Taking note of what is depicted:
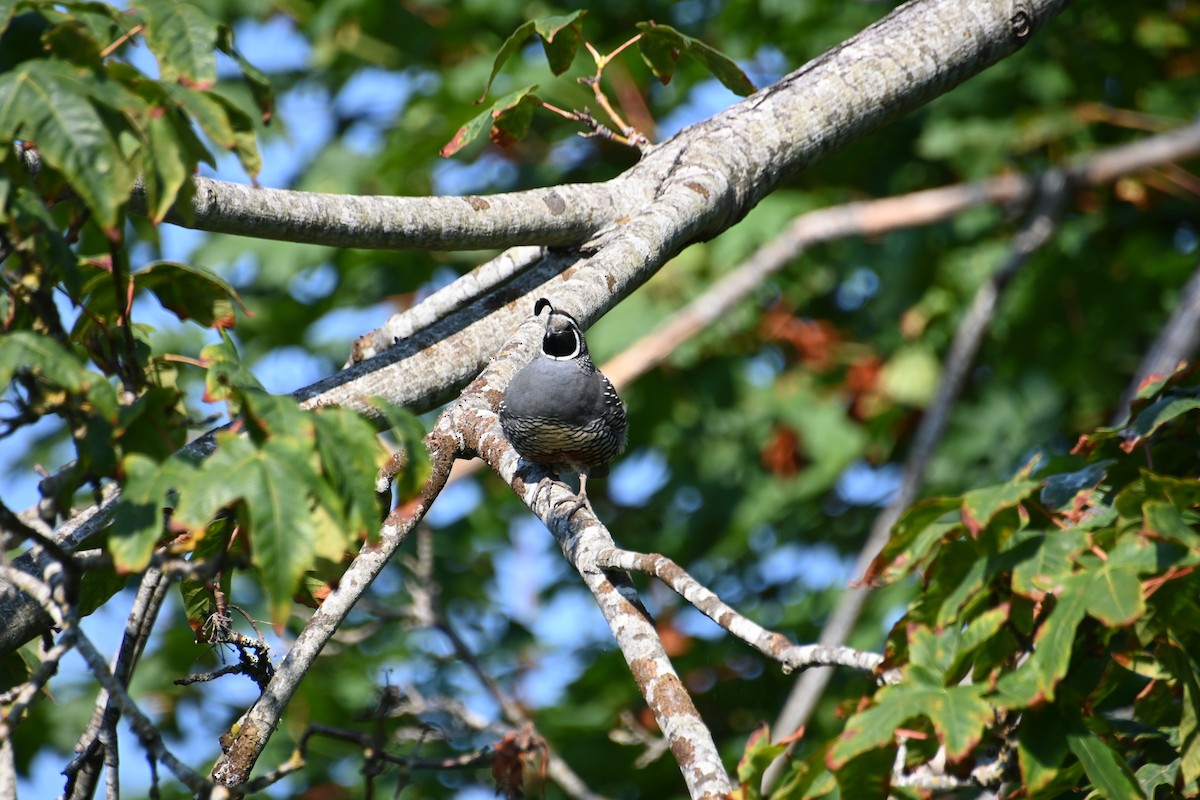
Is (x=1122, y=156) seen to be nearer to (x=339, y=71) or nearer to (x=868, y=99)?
(x=868, y=99)

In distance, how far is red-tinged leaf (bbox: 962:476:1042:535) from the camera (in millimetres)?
2396

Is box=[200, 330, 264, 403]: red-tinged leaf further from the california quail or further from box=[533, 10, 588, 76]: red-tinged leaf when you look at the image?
box=[533, 10, 588, 76]: red-tinged leaf

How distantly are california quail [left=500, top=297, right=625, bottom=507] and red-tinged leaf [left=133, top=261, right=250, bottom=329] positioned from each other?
82 cm

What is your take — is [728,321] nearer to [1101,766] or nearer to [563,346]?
[563,346]

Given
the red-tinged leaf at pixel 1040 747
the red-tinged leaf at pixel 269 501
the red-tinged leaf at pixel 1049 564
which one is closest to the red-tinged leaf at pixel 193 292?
the red-tinged leaf at pixel 269 501

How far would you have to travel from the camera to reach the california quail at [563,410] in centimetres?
354

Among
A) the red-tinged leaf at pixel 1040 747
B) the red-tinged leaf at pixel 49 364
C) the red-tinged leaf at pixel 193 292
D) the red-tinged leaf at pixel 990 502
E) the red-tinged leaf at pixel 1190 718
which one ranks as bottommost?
the red-tinged leaf at pixel 1190 718

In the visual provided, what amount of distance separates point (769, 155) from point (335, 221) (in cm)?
125

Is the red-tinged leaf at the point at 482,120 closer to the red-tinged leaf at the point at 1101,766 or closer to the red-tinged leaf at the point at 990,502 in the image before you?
the red-tinged leaf at the point at 990,502

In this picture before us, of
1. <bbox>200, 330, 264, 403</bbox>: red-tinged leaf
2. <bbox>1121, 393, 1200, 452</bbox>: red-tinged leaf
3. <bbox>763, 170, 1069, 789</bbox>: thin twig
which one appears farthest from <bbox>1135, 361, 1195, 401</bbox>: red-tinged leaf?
<bbox>763, 170, 1069, 789</bbox>: thin twig

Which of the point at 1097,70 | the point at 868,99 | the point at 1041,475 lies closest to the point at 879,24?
the point at 868,99

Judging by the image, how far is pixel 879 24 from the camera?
359 cm

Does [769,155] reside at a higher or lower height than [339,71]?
lower

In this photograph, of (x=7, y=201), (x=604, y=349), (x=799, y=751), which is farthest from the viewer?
(x=604, y=349)
